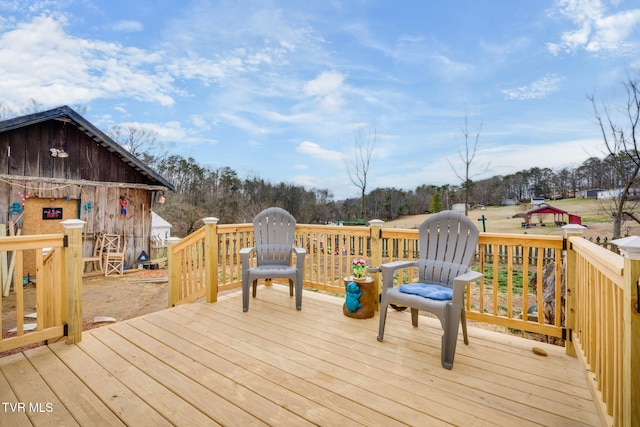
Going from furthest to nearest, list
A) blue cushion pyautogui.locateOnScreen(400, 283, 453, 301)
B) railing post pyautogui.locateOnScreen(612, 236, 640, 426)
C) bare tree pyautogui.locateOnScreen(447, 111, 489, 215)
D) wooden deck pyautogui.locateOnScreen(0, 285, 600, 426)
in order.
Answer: bare tree pyautogui.locateOnScreen(447, 111, 489, 215) < blue cushion pyautogui.locateOnScreen(400, 283, 453, 301) < wooden deck pyautogui.locateOnScreen(0, 285, 600, 426) < railing post pyautogui.locateOnScreen(612, 236, 640, 426)

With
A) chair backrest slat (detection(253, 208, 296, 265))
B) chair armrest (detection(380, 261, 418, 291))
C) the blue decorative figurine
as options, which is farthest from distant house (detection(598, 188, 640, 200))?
chair backrest slat (detection(253, 208, 296, 265))

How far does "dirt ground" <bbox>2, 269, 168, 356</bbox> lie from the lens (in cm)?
486

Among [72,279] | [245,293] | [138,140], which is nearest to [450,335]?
[245,293]

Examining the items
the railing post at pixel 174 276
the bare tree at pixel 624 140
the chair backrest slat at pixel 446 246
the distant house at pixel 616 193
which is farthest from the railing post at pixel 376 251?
the distant house at pixel 616 193

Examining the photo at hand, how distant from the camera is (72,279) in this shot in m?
2.47

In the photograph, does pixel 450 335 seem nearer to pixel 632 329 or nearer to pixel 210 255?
pixel 632 329

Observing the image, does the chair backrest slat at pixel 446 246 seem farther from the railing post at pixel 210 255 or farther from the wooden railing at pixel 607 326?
the railing post at pixel 210 255

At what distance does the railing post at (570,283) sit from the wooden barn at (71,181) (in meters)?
8.71

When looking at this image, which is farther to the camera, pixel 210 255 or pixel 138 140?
pixel 138 140

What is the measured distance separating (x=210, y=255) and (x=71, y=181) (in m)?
5.78

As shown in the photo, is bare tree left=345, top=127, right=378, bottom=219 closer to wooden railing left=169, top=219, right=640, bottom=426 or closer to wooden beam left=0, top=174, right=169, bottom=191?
wooden railing left=169, top=219, right=640, bottom=426

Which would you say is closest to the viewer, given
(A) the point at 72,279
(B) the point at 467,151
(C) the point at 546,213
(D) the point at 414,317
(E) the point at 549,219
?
(A) the point at 72,279

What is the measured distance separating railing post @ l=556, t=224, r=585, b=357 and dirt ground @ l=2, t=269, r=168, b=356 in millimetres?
5690

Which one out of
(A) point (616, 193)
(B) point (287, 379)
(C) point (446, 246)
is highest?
(A) point (616, 193)
